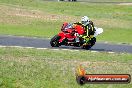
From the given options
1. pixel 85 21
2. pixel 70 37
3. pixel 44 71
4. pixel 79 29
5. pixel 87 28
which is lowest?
pixel 70 37

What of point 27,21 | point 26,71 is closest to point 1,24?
point 27,21

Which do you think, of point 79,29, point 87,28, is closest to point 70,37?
point 79,29

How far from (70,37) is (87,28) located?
1.22 metres

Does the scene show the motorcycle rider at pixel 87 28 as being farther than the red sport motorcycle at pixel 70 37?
No

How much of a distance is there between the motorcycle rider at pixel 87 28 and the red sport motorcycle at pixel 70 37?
0.18 metres

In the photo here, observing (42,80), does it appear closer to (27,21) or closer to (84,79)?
(84,79)

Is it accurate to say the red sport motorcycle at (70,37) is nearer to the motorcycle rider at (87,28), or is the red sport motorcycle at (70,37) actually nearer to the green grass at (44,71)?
the motorcycle rider at (87,28)

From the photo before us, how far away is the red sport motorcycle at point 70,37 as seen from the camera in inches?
1008

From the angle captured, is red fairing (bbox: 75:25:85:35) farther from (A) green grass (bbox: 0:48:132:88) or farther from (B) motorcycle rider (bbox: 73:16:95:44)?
(A) green grass (bbox: 0:48:132:88)

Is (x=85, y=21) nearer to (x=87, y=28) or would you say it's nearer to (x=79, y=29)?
(x=87, y=28)

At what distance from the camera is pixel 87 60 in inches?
743

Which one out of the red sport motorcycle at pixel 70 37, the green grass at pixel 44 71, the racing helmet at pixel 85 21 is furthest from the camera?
the red sport motorcycle at pixel 70 37

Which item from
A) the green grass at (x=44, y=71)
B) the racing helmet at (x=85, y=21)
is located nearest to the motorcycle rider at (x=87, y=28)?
the racing helmet at (x=85, y=21)

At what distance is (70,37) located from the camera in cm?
2581
